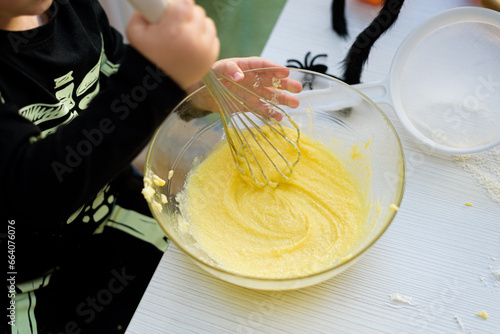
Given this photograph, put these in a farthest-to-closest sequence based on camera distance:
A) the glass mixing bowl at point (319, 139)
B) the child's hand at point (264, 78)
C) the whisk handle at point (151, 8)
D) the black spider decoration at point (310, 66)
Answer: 1. the black spider decoration at point (310, 66)
2. the child's hand at point (264, 78)
3. the glass mixing bowl at point (319, 139)
4. the whisk handle at point (151, 8)

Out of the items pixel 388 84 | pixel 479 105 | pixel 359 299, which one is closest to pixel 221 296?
pixel 359 299

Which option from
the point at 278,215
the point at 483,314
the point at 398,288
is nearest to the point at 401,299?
the point at 398,288

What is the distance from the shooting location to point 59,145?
1.90 feet

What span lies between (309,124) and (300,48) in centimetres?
23

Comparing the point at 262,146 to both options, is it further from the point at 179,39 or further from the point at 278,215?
the point at 179,39

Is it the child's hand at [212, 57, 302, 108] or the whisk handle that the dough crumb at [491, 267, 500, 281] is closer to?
the child's hand at [212, 57, 302, 108]

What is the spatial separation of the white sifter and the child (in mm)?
289

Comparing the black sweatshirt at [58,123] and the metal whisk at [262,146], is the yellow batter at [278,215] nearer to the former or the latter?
the metal whisk at [262,146]

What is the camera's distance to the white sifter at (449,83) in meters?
0.78

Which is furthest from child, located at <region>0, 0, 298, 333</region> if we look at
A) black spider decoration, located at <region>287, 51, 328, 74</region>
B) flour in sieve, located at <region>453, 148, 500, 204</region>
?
flour in sieve, located at <region>453, 148, 500, 204</region>

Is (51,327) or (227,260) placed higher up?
(227,260)

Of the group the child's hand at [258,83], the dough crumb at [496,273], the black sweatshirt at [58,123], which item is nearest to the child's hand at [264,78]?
the child's hand at [258,83]

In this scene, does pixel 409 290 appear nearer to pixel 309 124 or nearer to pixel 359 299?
pixel 359 299

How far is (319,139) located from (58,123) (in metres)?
0.52
